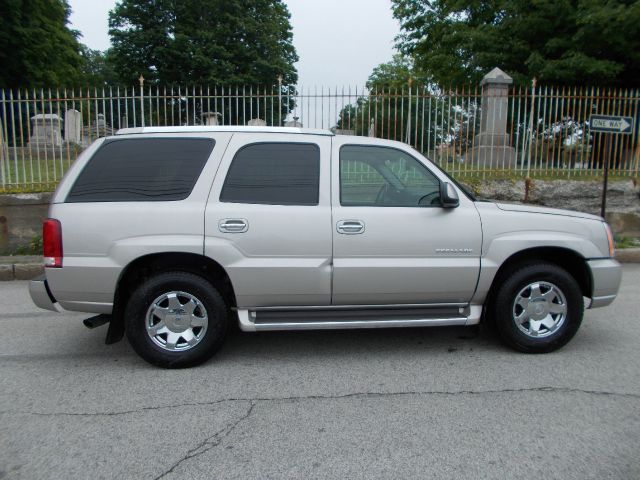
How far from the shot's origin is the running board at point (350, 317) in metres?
4.12

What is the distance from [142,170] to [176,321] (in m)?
1.24

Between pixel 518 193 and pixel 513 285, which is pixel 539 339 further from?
pixel 518 193

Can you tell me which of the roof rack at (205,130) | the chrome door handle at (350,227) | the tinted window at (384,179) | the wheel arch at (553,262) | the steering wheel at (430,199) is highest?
the roof rack at (205,130)

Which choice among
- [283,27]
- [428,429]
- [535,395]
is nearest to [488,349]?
[535,395]

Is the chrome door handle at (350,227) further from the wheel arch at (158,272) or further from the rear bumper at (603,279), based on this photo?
the rear bumper at (603,279)

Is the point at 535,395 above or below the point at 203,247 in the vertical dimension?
below

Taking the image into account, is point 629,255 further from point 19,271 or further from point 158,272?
point 19,271

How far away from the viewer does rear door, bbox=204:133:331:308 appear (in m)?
4.02

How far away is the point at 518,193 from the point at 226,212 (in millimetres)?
7807

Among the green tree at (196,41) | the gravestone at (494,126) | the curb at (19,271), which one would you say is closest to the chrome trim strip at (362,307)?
the curb at (19,271)

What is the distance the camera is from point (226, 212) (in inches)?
159

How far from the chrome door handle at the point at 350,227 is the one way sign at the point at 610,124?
21.3ft

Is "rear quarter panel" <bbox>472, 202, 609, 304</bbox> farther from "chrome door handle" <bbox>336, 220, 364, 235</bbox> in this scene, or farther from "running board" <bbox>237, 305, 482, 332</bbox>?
"chrome door handle" <bbox>336, 220, 364, 235</bbox>

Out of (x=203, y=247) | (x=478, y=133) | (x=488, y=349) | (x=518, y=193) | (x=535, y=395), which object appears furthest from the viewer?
(x=478, y=133)
